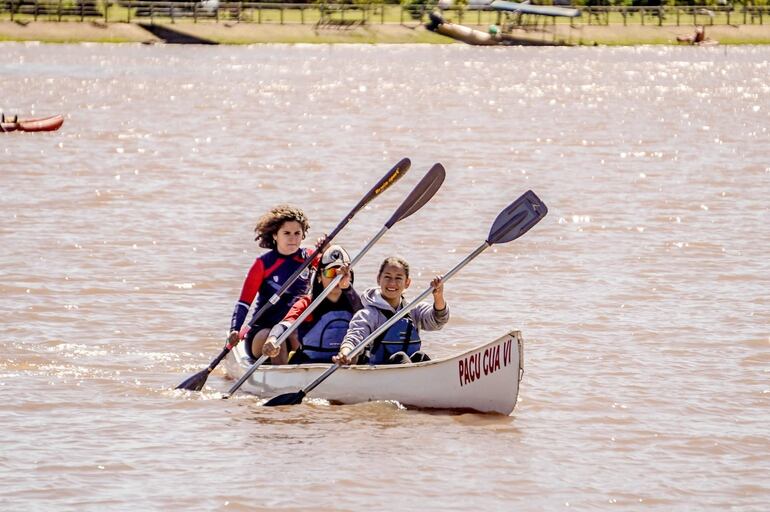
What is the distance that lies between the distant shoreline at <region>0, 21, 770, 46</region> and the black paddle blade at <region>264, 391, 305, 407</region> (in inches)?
2575

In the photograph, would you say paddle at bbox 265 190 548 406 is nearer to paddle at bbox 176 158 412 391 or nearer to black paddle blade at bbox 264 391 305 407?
black paddle blade at bbox 264 391 305 407

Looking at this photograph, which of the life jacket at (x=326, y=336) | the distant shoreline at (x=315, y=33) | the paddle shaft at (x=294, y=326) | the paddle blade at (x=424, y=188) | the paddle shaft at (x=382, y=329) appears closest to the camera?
the paddle shaft at (x=382, y=329)

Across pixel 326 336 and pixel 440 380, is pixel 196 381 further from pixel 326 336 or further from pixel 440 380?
pixel 440 380

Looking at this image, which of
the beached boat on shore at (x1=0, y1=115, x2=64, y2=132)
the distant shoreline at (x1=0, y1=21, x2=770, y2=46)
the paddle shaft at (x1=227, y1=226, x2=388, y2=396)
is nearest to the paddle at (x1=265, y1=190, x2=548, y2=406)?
the paddle shaft at (x1=227, y1=226, x2=388, y2=396)

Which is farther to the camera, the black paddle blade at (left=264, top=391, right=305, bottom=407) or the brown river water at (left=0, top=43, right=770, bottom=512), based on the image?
the black paddle blade at (left=264, top=391, right=305, bottom=407)

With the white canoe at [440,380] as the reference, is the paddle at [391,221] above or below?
above

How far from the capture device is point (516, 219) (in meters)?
11.0

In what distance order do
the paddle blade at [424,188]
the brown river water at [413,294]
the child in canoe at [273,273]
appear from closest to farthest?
the brown river water at [413,294] < the child in canoe at [273,273] < the paddle blade at [424,188]

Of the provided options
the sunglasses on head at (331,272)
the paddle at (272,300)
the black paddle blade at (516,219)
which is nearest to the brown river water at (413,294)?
the paddle at (272,300)

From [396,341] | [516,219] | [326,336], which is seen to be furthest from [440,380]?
[516,219]

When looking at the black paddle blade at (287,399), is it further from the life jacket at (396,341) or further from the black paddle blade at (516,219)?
the black paddle blade at (516,219)

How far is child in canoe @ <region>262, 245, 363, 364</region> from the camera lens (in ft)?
36.3

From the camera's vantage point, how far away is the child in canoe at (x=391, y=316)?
10.6m

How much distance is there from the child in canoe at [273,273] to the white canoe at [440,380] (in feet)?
1.99
